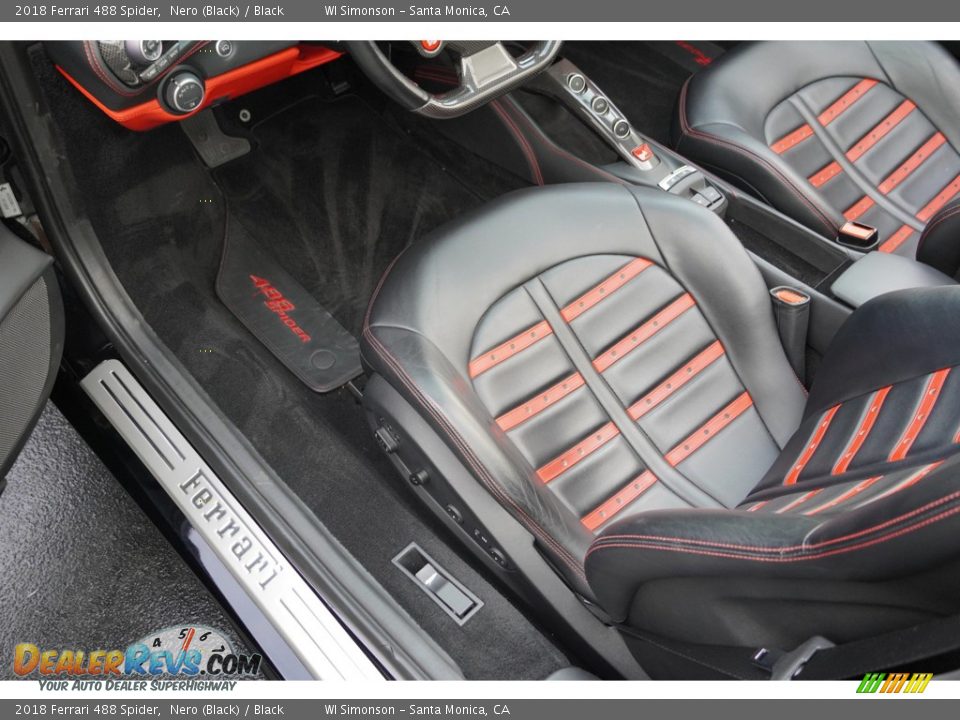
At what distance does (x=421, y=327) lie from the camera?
1557mm

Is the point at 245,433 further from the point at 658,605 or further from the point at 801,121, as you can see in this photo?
the point at 801,121

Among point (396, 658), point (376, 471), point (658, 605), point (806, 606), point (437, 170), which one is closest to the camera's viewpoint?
point (806, 606)

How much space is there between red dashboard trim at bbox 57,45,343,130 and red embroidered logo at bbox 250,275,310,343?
45 centimetres

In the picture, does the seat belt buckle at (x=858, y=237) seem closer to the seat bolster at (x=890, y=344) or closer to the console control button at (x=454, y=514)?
the seat bolster at (x=890, y=344)

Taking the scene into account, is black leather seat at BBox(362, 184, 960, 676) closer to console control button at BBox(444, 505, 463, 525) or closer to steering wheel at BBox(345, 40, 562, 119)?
console control button at BBox(444, 505, 463, 525)

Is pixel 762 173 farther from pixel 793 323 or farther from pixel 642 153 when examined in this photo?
pixel 793 323

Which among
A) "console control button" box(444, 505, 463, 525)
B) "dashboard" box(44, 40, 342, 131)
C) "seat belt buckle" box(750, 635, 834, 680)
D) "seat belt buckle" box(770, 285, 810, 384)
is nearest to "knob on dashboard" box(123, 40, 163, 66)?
"dashboard" box(44, 40, 342, 131)

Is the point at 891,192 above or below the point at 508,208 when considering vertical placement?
below

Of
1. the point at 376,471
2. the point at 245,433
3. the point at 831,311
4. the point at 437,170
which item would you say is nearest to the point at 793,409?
the point at 831,311

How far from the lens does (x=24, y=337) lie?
5.14 feet

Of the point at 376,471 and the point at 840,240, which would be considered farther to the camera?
the point at 840,240

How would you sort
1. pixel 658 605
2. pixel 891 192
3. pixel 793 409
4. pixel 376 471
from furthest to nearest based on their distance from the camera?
pixel 891 192 → pixel 376 471 → pixel 793 409 → pixel 658 605

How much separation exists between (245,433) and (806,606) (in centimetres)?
117

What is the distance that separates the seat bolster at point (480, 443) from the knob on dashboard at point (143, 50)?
24.3 inches
